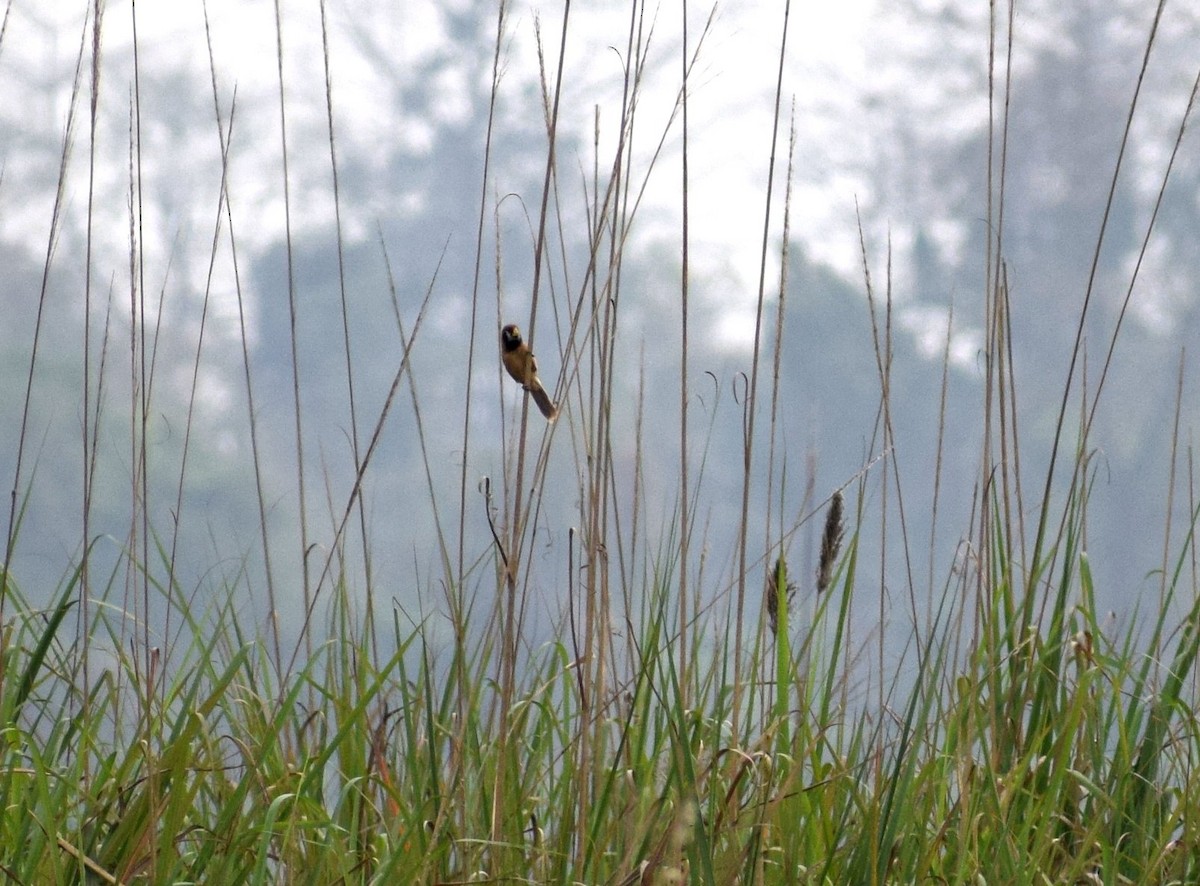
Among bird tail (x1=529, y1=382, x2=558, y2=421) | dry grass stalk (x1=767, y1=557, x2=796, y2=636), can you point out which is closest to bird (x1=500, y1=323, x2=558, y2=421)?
bird tail (x1=529, y1=382, x2=558, y2=421)

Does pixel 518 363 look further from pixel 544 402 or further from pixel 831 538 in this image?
pixel 831 538

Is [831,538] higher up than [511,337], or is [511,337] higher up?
[511,337]

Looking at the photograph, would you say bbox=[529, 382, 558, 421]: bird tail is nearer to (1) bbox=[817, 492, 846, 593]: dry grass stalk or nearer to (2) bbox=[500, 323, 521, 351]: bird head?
(2) bbox=[500, 323, 521, 351]: bird head

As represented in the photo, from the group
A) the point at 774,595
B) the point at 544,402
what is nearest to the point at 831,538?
the point at 774,595

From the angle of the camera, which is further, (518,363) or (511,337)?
(511,337)

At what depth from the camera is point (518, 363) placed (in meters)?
1.45

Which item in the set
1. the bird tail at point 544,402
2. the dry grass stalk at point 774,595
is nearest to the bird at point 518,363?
the bird tail at point 544,402

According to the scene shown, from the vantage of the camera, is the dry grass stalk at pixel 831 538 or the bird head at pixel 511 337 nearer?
the bird head at pixel 511 337

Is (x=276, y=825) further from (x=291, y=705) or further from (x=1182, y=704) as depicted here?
(x=1182, y=704)

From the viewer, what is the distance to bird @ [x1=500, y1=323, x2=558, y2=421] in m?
1.41

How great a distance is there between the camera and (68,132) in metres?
1.77

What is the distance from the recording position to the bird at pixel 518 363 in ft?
4.61

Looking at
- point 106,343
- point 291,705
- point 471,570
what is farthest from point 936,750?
point 106,343

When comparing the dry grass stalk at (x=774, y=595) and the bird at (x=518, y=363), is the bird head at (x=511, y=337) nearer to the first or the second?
the bird at (x=518, y=363)
